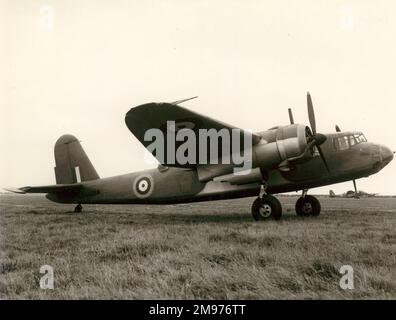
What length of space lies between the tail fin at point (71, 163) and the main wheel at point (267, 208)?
6.85 metres

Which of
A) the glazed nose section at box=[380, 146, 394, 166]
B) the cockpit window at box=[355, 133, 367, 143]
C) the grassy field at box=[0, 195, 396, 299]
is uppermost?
the cockpit window at box=[355, 133, 367, 143]

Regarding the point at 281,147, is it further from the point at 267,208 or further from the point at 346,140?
the point at 346,140

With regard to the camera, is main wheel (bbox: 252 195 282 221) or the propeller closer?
main wheel (bbox: 252 195 282 221)

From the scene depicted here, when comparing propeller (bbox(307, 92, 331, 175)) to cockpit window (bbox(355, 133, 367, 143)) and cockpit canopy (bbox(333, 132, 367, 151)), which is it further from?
cockpit window (bbox(355, 133, 367, 143))

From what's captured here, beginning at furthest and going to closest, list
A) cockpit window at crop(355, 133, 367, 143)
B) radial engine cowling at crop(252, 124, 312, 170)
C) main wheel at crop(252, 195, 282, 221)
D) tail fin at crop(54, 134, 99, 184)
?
1. tail fin at crop(54, 134, 99, 184)
2. cockpit window at crop(355, 133, 367, 143)
3. main wheel at crop(252, 195, 282, 221)
4. radial engine cowling at crop(252, 124, 312, 170)

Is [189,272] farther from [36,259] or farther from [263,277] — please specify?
[36,259]

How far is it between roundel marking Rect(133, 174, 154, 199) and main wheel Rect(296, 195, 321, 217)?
15.2ft

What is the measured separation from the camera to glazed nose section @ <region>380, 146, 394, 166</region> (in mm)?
10812

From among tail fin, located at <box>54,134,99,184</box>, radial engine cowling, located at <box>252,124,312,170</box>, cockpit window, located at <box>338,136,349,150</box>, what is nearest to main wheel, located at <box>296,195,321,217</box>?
cockpit window, located at <box>338,136,349,150</box>

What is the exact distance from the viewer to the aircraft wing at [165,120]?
8711 mm

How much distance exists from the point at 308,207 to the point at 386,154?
2673mm

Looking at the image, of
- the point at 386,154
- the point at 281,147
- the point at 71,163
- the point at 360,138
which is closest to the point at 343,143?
the point at 360,138
